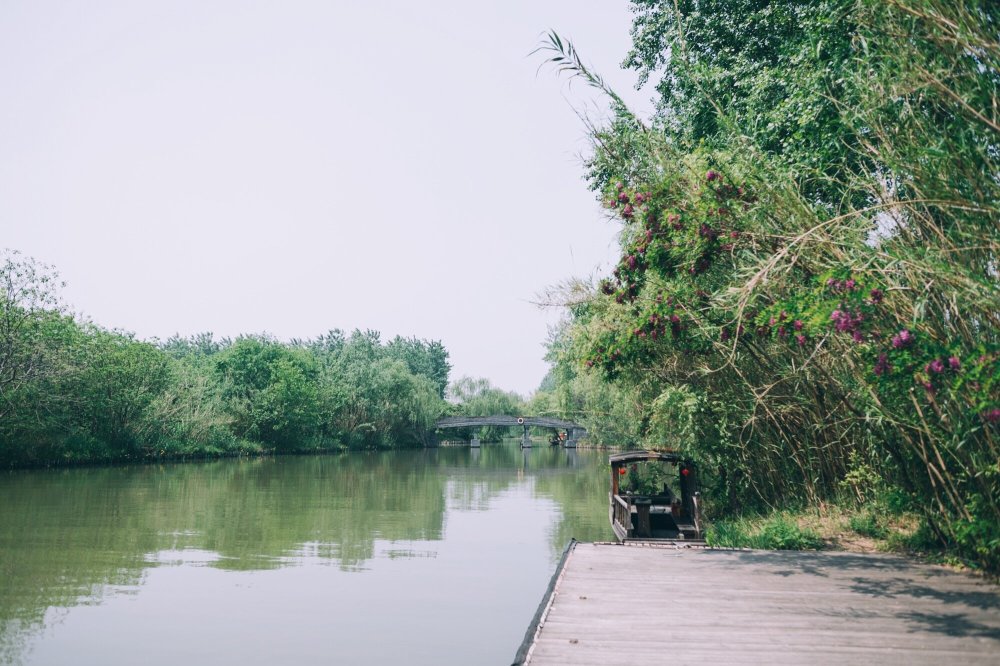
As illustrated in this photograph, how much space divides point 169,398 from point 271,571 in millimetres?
31955

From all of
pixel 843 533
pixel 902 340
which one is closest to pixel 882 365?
pixel 902 340

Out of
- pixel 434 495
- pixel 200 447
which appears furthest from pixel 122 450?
pixel 434 495

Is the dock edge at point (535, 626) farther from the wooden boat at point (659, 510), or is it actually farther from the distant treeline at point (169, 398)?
the distant treeline at point (169, 398)

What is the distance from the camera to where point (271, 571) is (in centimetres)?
1524

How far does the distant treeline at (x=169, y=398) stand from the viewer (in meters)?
35.1

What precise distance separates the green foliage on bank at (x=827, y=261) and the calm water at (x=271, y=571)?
14.9 feet

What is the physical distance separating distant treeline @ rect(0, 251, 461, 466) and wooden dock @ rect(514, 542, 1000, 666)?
3260 cm

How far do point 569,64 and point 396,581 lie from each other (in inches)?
369

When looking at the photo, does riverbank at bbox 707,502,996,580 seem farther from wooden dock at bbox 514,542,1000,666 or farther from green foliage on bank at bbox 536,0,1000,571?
wooden dock at bbox 514,542,1000,666

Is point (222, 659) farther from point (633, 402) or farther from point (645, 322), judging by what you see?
point (633, 402)

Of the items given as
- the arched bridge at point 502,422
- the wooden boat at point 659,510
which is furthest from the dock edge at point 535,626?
the arched bridge at point 502,422

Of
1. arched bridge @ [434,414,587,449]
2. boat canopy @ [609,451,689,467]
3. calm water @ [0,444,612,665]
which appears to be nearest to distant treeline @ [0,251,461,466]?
arched bridge @ [434,414,587,449]

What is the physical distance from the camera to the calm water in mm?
10719

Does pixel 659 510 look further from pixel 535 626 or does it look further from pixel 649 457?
pixel 535 626
